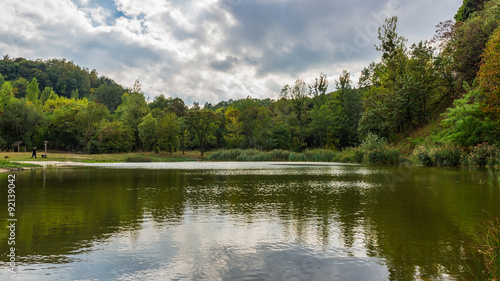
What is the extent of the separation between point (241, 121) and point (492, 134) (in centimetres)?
5840

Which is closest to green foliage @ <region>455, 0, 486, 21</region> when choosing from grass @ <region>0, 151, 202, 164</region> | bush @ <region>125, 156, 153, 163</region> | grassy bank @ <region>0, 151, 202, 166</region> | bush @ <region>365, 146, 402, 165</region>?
bush @ <region>365, 146, 402, 165</region>

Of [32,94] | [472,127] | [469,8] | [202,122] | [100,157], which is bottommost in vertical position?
[100,157]

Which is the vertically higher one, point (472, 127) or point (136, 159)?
point (472, 127)

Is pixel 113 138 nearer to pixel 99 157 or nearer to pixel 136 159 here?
pixel 99 157

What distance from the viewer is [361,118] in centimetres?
6431

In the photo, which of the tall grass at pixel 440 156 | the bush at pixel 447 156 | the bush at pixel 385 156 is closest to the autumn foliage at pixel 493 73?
the bush at pixel 447 156

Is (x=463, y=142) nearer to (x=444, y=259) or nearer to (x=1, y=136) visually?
(x=444, y=259)

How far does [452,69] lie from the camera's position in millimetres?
46406

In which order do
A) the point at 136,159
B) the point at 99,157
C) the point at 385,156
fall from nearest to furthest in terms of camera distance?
the point at 385,156
the point at 99,157
the point at 136,159

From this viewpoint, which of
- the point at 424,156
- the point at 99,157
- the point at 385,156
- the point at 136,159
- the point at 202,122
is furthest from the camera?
the point at 202,122

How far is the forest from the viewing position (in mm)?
31984

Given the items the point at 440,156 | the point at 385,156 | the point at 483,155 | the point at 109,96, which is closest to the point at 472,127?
the point at 483,155

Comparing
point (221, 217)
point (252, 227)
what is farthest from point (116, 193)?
point (252, 227)

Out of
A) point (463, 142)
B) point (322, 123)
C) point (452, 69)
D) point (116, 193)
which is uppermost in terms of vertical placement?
point (452, 69)
